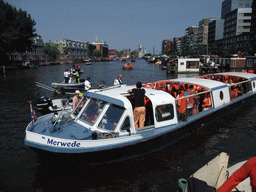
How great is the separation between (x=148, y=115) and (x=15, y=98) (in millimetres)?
19622

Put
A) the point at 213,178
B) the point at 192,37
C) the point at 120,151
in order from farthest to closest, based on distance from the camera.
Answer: the point at 192,37 → the point at 120,151 → the point at 213,178

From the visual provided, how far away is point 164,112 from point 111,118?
2555mm

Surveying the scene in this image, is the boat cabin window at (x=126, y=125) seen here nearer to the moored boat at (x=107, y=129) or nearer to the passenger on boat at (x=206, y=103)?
the moored boat at (x=107, y=129)

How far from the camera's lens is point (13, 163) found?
8906 millimetres

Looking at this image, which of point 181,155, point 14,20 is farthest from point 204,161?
point 14,20

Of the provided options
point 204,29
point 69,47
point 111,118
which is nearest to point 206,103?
point 111,118

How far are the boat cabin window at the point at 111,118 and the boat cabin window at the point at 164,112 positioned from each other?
5.81 feet

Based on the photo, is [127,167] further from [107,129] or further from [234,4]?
[234,4]

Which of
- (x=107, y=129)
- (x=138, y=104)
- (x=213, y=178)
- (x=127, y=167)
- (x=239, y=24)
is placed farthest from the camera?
(x=239, y=24)

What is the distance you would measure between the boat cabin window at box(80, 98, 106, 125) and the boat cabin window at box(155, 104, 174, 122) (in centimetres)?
247

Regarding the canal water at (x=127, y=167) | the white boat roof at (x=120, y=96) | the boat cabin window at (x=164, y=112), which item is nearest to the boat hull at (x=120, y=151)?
the canal water at (x=127, y=167)

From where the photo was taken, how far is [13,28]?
196 ft

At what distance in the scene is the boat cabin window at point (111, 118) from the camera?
320 inches

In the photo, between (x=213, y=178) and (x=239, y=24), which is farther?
(x=239, y=24)
